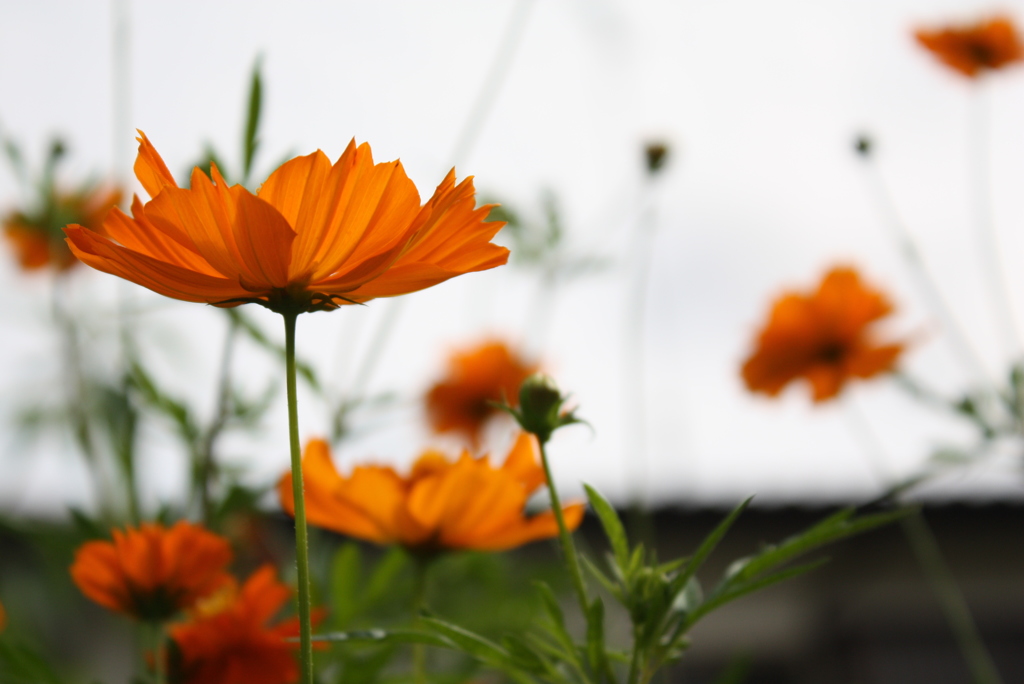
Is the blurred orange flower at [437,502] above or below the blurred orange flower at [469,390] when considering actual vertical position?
below

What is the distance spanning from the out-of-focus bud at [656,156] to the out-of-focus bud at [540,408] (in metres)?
0.71

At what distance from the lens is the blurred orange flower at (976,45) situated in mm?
1065

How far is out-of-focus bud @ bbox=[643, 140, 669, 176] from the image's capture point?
0.98m

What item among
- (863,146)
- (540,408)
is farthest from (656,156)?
(540,408)

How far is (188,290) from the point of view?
284 millimetres

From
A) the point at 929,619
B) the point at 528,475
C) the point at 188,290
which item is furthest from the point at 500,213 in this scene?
the point at 929,619

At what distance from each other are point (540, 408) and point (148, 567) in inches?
8.7

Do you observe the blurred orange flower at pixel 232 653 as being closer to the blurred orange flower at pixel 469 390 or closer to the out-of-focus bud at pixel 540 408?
the out-of-focus bud at pixel 540 408

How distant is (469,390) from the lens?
1225 millimetres

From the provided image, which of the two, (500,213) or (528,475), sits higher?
(500,213)

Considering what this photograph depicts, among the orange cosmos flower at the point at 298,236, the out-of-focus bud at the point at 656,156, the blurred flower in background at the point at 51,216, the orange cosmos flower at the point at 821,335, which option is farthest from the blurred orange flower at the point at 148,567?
the orange cosmos flower at the point at 821,335

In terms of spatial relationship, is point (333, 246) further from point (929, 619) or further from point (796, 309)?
point (929, 619)

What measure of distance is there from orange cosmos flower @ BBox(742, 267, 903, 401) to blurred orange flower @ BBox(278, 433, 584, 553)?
0.75 m

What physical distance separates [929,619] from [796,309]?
282cm
